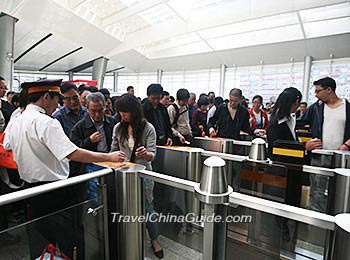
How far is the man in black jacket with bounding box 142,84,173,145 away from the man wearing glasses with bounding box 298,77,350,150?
1542 mm

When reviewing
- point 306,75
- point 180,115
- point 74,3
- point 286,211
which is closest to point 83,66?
point 74,3

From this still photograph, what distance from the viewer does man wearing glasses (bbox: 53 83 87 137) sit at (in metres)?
2.41

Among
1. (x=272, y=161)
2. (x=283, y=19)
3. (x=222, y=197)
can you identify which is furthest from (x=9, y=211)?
(x=283, y=19)

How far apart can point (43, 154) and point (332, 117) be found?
2.41 meters

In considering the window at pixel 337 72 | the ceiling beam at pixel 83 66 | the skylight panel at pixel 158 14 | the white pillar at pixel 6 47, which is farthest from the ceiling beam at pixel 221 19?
the white pillar at pixel 6 47

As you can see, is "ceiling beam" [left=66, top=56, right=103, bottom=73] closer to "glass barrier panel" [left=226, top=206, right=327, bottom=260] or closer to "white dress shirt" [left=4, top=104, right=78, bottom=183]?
"white dress shirt" [left=4, top=104, right=78, bottom=183]

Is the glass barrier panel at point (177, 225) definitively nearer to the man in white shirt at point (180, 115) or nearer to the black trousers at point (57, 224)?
the black trousers at point (57, 224)

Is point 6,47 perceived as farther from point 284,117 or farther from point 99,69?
point 284,117

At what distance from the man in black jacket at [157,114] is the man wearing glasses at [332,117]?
1.54 meters

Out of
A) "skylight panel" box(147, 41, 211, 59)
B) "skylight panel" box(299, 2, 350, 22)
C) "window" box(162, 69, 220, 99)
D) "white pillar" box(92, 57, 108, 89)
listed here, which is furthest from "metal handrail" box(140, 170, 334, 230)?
"white pillar" box(92, 57, 108, 89)

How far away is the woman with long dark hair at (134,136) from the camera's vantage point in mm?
1874

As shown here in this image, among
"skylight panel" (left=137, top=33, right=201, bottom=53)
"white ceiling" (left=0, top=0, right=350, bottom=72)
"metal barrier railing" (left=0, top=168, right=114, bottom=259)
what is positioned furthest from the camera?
"skylight panel" (left=137, top=33, right=201, bottom=53)

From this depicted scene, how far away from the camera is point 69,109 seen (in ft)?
8.10

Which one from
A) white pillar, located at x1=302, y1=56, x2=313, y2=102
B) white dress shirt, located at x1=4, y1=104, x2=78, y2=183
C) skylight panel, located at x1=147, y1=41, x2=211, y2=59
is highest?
skylight panel, located at x1=147, y1=41, x2=211, y2=59
